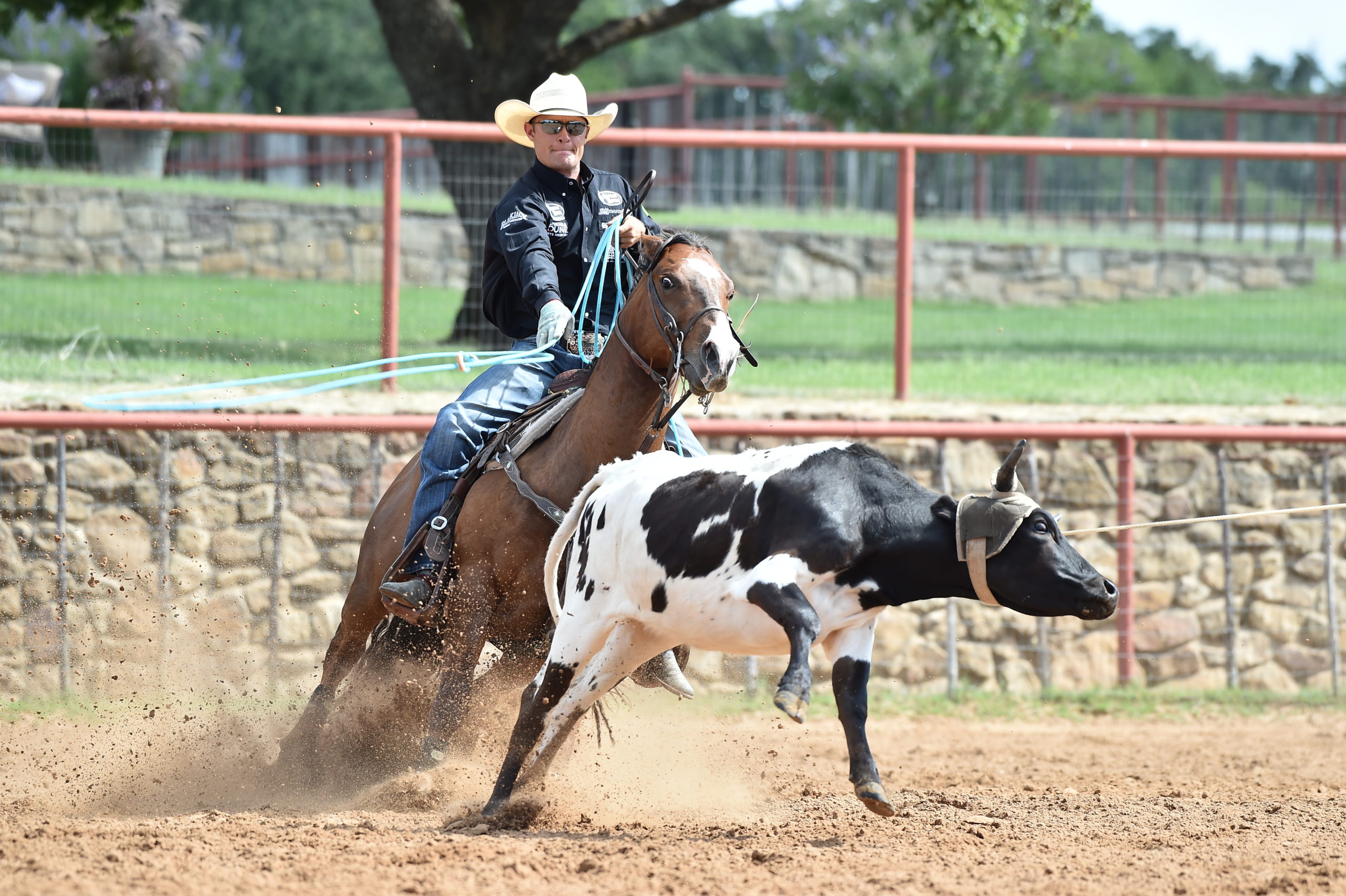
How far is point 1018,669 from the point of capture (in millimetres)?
9172

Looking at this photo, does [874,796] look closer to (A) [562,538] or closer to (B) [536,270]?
(A) [562,538]

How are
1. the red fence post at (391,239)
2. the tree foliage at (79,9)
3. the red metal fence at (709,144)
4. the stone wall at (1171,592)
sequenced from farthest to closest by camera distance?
the tree foliage at (79,9) < the stone wall at (1171,592) < the red fence post at (391,239) < the red metal fence at (709,144)

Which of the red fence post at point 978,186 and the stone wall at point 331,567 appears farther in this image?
the red fence post at point 978,186

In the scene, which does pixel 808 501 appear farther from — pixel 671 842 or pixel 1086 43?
pixel 1086 43

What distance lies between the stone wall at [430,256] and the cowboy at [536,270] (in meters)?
3.97

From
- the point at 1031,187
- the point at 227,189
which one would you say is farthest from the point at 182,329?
the point at 1031,187

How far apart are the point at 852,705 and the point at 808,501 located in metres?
0.65

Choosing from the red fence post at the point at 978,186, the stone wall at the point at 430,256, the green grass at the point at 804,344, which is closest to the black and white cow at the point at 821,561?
the green grass at the point at 804,344

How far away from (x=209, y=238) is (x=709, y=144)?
4.64 meters

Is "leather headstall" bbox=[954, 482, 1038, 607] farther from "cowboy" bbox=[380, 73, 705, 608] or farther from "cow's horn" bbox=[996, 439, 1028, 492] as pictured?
"cowboy" bbox=[380, 73, 705, 608]

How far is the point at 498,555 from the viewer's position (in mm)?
5676

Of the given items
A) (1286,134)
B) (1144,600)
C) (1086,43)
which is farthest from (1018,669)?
(1086,43)

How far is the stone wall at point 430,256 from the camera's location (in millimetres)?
11141

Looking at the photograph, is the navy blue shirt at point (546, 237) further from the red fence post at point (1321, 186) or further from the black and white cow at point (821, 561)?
the red fence post at point (1321, 186)
